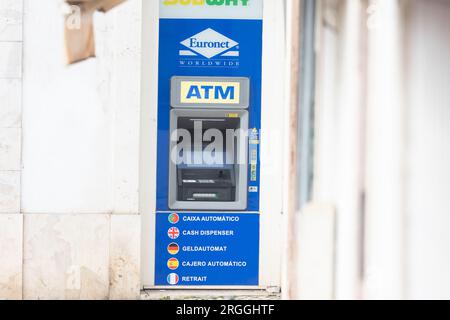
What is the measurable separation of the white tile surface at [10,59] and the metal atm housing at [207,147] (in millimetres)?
1170

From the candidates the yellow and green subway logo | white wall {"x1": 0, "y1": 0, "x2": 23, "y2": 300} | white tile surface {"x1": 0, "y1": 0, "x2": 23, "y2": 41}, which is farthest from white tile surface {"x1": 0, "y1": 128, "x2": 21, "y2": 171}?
the yellow and green subway logo

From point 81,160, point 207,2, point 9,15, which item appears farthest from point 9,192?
point 207,2

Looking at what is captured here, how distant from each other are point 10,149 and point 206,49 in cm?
166

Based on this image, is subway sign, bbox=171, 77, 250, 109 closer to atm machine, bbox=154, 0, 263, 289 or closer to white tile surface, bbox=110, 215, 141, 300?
atm machine, bbox=154, 0, 263, 289

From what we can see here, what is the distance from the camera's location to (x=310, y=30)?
8.34 ft

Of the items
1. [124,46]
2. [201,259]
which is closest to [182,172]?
[201,259]

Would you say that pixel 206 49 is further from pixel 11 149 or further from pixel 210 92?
pixel 11 149

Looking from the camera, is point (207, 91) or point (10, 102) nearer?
point (10, 102)

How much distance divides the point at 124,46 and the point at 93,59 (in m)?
0.26

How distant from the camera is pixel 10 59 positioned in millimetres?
4609

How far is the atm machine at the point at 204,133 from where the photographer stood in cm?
471

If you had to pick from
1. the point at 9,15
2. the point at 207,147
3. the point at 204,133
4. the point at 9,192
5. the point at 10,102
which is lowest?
the point at 9,192

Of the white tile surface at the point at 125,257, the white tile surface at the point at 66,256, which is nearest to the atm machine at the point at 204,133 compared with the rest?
the white tile surface at the point at 125,257
